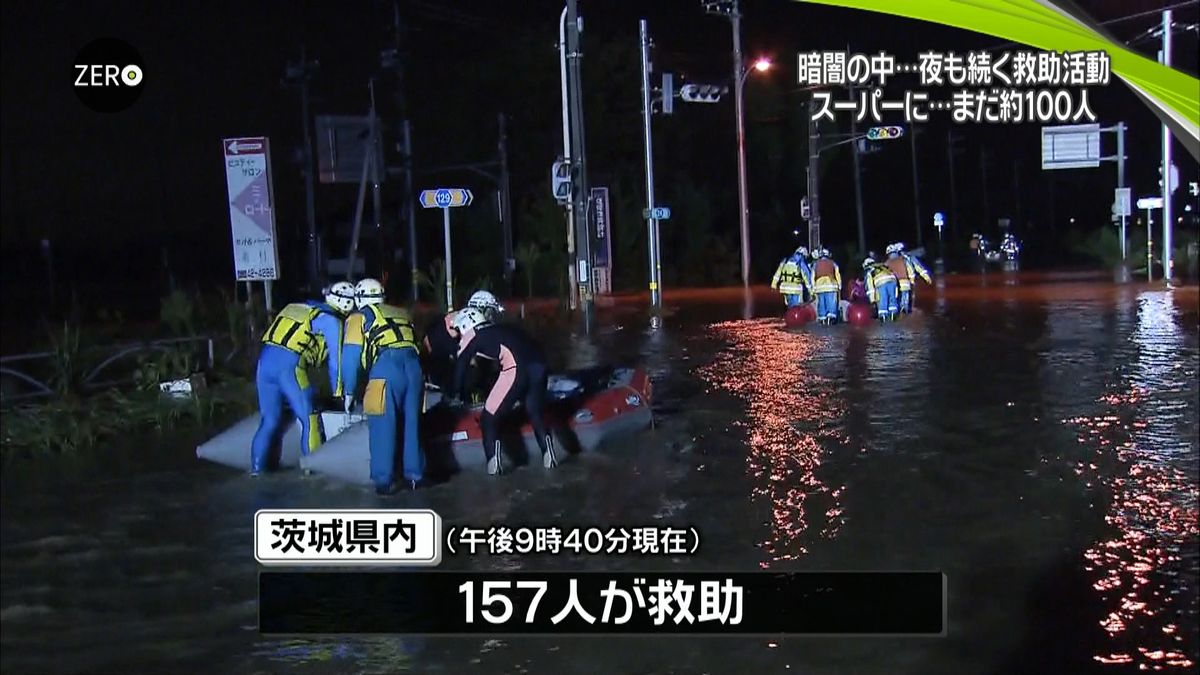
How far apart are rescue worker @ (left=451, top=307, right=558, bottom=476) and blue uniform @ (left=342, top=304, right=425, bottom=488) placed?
456 millimetres

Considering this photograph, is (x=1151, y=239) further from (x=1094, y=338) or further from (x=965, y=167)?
(x=965, y=167)

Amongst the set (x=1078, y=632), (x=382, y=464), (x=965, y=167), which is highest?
(x=965, y=167)

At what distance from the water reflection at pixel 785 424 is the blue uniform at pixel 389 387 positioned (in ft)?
4.92

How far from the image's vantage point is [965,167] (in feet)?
18.4

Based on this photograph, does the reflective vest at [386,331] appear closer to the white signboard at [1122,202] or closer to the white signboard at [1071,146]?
the white signboard at [1071,146]

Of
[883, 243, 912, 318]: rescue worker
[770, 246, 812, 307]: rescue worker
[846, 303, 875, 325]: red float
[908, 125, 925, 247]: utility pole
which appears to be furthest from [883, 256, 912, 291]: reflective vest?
[908, 125, 925, 247]: utility pole

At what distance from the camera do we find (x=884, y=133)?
5137mm

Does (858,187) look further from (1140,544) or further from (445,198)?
(1140,544)

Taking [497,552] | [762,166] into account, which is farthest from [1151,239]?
[497,552]

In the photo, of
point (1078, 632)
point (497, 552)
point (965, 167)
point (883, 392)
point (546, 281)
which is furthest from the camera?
Answer: point (546, 281)

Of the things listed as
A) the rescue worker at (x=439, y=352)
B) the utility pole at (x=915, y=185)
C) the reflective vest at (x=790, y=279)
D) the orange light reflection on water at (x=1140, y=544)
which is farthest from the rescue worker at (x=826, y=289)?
the rescue worker at (x=439, y=352)

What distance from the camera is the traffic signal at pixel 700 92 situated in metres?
9.12

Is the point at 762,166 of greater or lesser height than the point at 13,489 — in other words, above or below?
above

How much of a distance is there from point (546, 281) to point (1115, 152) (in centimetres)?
878
